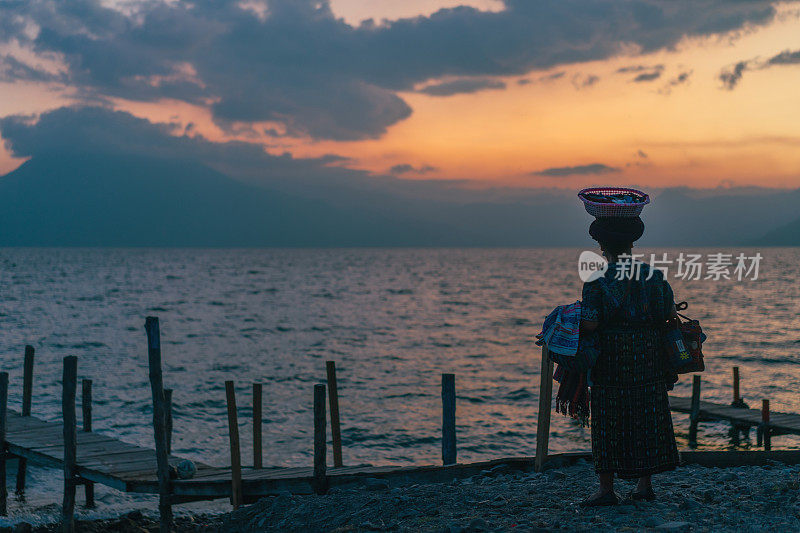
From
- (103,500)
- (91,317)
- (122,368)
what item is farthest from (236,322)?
(103,500)

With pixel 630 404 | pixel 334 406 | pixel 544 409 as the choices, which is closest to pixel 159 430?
pixel 334 406

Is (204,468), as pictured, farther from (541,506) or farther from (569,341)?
(569,341)

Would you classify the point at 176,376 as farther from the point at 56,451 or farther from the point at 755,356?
the point at 755,356

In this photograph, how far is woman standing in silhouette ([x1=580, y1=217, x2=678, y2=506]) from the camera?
5.81 metres

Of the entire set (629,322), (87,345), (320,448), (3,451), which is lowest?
(87,345)

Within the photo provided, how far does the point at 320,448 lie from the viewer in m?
9.88

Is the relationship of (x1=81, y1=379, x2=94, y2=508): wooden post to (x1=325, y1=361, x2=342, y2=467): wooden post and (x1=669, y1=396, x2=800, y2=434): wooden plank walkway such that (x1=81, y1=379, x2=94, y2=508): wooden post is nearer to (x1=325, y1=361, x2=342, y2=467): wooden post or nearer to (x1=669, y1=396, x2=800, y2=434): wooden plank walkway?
(x1=325, y1=361, x2=342, y2=467): wooden post

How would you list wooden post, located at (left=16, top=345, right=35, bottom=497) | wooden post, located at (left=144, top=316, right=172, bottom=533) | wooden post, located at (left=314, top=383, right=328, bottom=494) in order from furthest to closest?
wooden post, located at (left=16, top=345, right=35, bottom=497)
wooden post, located at (left=144, top=316, right=172, bottom=533)
wooden post, located at (left=314, top=383, right=328, bottom=494)

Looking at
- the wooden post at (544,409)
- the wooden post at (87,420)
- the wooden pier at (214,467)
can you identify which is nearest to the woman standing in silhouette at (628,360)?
the wooden pier at (214,467)

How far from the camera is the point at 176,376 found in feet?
100

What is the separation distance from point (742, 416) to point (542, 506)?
1323cm

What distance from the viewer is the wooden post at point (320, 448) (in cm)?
951

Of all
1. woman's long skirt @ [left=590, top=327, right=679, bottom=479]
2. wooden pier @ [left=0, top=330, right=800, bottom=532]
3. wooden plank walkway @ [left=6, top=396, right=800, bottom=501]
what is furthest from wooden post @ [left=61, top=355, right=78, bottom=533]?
woman's long skirt @ [left=590, top=327, right=679, bottom=479]

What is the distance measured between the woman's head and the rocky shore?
2.19 m
